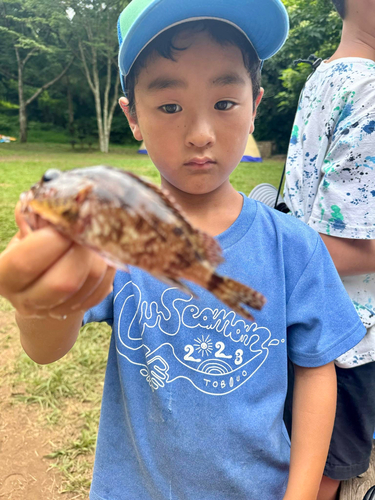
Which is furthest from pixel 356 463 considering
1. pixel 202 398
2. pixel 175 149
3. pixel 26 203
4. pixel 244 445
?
pixel 26 203

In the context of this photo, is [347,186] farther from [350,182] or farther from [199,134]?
[199,134]

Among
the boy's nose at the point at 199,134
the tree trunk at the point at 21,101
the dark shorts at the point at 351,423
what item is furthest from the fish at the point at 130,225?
the tree trunk at the point at 21,101

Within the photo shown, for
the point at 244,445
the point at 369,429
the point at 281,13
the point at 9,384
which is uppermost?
the point at 281,13

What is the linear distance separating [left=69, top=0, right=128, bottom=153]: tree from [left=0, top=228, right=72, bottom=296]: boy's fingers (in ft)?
69.5

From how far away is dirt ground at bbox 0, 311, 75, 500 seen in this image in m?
2.71

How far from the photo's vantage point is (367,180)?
170 cm

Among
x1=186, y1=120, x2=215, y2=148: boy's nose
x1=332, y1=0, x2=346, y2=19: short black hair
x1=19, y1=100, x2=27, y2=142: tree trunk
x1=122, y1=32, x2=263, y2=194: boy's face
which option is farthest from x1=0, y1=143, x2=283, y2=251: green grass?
x1=186, y1=120, x2=215, y2=148: boy's nose

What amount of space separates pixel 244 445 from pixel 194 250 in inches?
41.4

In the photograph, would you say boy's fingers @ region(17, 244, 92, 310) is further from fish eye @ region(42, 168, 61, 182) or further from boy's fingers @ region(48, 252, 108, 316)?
fish eye @ region(42, 168, 61, 182)

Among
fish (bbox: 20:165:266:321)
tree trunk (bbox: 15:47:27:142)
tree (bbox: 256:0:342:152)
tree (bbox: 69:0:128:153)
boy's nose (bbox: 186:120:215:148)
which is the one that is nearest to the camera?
fish (bbox: 20:165:266:321)

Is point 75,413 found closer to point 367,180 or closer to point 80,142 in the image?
point 367,180

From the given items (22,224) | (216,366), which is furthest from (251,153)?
(22,224)

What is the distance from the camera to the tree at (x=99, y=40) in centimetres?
1998

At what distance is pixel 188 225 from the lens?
843 millimetres
